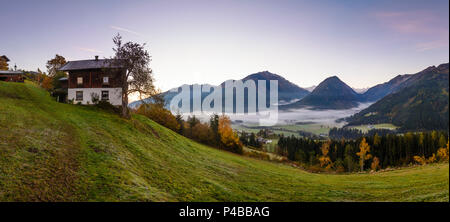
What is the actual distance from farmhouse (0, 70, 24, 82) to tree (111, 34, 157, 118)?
1263 cm

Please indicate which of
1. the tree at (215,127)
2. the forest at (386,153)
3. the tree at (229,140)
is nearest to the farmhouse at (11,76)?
the tree at (229,140)

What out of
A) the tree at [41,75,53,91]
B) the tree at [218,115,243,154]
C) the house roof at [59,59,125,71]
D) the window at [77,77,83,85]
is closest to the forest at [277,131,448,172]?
the tree at [218,115,243,154]

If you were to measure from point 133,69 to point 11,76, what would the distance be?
16.7 metres

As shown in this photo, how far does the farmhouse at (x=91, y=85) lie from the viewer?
2656cm

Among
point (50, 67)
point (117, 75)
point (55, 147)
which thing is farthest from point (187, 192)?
point (50, 67)

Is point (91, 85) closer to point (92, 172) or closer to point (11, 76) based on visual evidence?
point (11, 76)

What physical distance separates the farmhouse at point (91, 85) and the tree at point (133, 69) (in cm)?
287

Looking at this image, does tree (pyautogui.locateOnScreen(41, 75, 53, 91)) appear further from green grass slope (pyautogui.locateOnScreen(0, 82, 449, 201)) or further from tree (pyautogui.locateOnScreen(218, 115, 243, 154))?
tree (pyautogui.locateOnScreen(218, 115, 243, 154))

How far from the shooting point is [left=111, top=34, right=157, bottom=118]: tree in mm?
22703

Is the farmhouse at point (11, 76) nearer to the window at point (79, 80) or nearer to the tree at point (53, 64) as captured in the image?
the window at point (79, 80)

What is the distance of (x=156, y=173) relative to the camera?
468 inches

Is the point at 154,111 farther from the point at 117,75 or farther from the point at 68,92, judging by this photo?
the point at 117,75

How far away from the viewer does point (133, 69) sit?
2309 centimetres

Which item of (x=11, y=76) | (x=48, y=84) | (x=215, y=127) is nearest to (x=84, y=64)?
(x=11, y=76)
